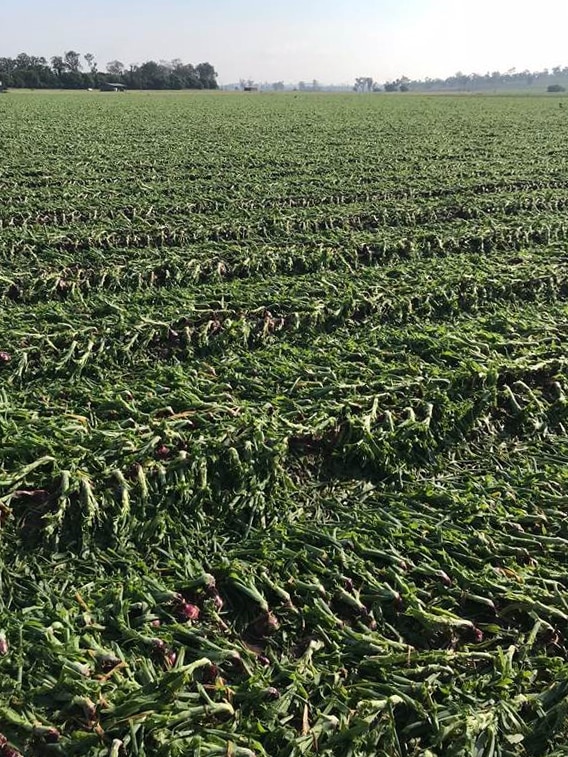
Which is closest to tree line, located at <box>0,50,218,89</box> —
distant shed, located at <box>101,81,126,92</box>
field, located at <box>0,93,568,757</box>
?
distant shed, located at <box>101,81,126,92</box>

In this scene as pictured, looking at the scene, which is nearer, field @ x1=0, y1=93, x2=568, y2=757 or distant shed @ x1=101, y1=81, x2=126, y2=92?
field @ x1=0, y1=93, x2=568, y2=757

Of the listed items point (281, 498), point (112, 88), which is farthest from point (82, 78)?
point (281, 498)

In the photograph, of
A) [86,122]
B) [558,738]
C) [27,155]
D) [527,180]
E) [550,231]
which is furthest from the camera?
[86,122]

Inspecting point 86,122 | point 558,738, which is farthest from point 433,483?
point 86,122

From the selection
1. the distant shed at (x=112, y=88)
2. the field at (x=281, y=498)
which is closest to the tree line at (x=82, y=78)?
the distant shed at (x=112, y=88)

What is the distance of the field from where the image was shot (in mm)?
2945

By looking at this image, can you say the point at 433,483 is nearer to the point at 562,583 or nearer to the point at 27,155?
the point at 562,583

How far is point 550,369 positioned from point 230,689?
4774 mm

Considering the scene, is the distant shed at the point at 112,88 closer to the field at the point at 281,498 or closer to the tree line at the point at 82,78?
the tree line at the point at 82,78

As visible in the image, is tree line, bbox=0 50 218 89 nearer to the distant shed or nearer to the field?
the distant shed

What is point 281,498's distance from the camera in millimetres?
4590

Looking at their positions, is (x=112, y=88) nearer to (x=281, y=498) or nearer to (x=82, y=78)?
(x=82, y=78)

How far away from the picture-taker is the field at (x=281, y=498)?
9.66 ft

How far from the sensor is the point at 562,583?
12.7 ft
